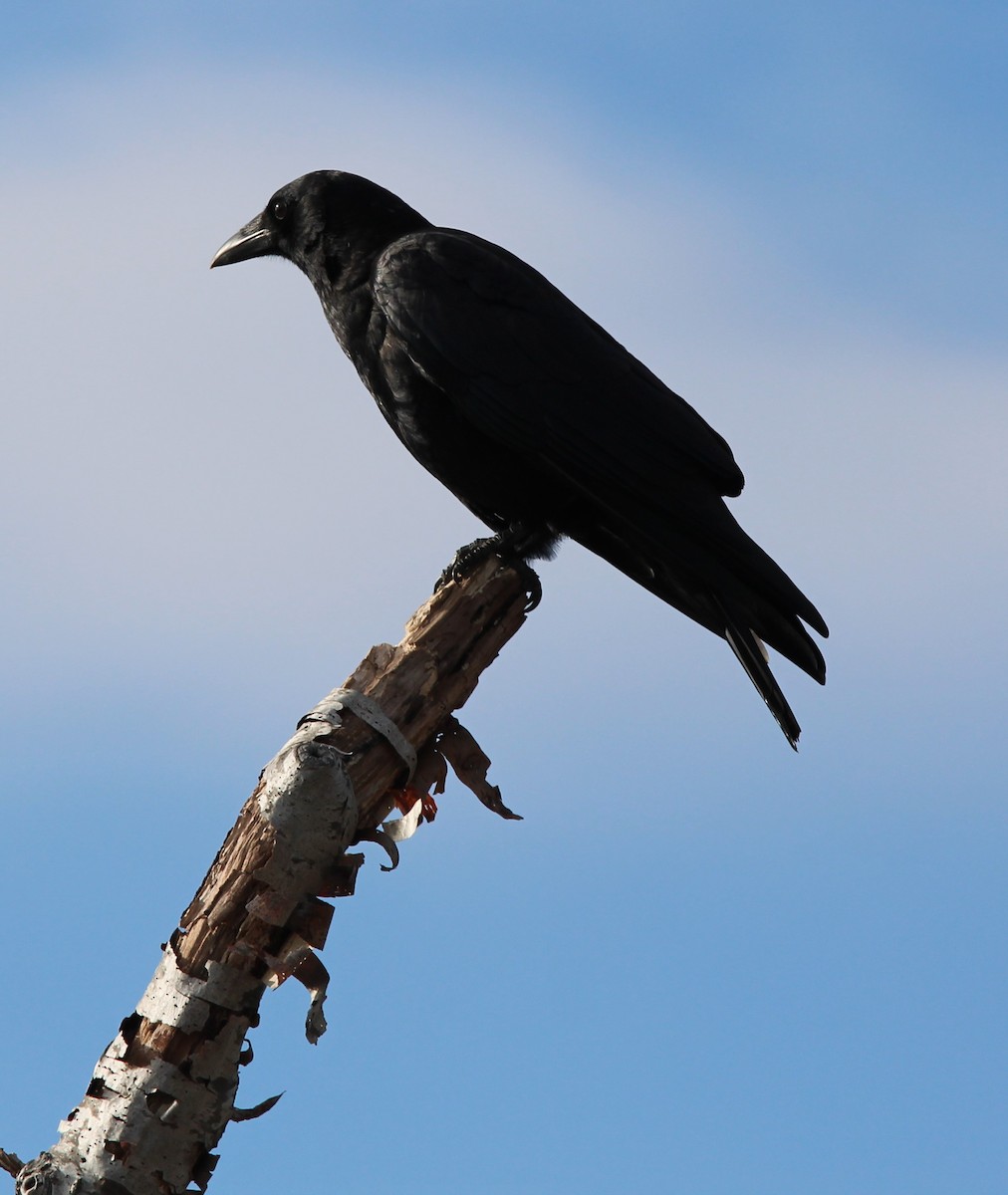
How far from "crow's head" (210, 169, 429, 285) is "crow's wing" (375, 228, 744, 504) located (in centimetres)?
29

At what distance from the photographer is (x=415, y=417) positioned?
17.9 ft

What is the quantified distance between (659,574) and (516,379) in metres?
0.93

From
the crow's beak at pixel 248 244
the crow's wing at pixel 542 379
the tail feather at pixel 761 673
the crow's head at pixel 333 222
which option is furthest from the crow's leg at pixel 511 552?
the crow's beak at pixel 248 244

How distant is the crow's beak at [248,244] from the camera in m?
6.52

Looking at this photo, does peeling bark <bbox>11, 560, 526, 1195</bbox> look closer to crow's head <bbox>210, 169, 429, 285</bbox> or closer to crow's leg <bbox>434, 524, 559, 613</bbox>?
crow's leg <bbox>434, 524, 559, 613</bbox>

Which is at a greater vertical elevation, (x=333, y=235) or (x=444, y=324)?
(x=333, y=235)

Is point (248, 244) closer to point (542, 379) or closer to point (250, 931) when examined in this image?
point (542, 379)

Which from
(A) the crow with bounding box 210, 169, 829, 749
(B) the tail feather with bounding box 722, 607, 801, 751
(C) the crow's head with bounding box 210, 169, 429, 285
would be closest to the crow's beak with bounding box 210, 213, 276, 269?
(C) the crow's head with bounding box 210, 169, 429, 285

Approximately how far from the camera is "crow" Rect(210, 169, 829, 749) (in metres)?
5.09

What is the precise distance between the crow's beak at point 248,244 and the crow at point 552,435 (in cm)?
74

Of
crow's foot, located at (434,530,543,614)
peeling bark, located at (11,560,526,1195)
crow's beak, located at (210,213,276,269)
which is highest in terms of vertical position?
crow's beak, located at (210,213,276,269)

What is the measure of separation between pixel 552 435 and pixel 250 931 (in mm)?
2267

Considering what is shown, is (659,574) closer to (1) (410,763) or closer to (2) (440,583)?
(2) (440,583)

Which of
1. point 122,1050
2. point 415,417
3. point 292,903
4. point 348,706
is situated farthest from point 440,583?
point 122,1050
